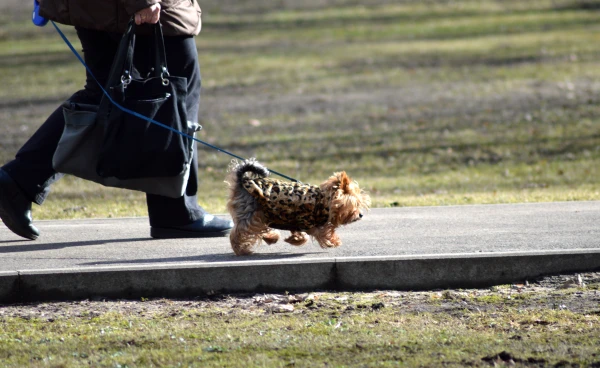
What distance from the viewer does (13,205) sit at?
5.57 m

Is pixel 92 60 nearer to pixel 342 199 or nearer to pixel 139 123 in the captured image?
pixel 139 123

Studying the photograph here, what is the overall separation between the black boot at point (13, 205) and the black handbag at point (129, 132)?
427 mm

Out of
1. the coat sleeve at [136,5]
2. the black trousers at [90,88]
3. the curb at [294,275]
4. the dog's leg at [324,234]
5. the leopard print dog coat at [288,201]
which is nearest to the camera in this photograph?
the curb at [294,275]

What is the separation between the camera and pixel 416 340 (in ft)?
12.6

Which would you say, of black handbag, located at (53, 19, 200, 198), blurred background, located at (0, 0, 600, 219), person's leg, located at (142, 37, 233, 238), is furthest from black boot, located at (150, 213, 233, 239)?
blurred background, located at (0, 0, 600, 219)

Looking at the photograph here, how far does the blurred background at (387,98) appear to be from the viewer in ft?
35.8

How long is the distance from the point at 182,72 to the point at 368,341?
2556 mm

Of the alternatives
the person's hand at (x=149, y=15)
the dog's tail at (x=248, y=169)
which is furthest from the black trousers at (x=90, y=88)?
the dog's tail at (x=248, y=169)

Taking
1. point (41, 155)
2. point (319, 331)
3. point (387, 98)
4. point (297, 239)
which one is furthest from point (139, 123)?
point (387, 98)

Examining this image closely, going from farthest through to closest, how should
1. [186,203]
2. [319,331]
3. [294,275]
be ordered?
[186,203] < [294,275] < [319,331]

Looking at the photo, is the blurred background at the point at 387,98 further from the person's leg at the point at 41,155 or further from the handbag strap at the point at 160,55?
the handbag strap at the point at 160,55

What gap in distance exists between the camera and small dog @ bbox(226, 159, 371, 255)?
5.21 meters

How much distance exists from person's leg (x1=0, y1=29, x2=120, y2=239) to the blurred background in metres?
2.32

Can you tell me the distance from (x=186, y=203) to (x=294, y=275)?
136cm
